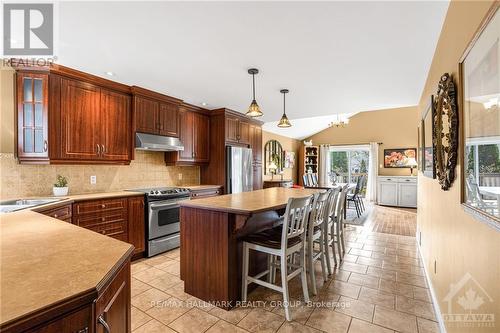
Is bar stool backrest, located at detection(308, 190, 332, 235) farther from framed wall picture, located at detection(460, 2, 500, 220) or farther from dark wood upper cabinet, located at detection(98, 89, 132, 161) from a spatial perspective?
dark wood upper cabinet, located at detection(98, 89, 132, 161)

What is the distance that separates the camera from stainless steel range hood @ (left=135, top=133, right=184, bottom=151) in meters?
3.59

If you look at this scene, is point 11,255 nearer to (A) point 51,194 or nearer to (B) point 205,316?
(B) point 205,316

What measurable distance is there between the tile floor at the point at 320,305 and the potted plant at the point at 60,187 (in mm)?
1248

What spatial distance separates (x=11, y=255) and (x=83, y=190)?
2.64 m

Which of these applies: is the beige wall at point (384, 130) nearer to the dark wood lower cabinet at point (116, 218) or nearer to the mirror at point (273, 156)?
the mirror at point (273, 156)

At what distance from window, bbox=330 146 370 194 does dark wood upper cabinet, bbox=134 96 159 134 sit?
7.28 meters

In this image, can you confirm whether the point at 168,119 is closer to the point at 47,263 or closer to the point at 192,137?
the point at 192,137

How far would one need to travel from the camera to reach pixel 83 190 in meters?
3.35

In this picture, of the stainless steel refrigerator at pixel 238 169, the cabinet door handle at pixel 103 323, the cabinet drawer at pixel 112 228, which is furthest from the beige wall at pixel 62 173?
the cabinet door handle at pixel 103 323

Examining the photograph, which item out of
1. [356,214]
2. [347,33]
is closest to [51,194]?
[347,33]

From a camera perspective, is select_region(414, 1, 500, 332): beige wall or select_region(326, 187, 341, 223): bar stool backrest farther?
select_region(326, 187, 341, 223): bar stool backrest

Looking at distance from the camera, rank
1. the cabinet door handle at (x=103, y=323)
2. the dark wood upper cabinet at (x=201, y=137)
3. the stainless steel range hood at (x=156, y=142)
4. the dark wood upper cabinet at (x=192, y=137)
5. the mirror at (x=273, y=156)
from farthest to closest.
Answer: the mirror at (x=273, y=156)
the dark wood upper cabinet at (x=201, y=137)
the dark wood upper cabinet at (x=192, y=137)
the stainless steel range hood at (x=156, y=142)
the cabinet door handle at (x=103, y=323)

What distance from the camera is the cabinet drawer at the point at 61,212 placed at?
2403 millimetres

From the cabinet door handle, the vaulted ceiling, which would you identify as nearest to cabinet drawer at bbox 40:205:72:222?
the vaulted ceiling
